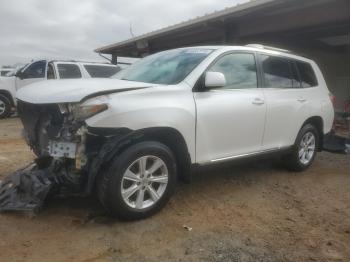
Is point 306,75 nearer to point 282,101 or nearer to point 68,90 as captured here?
point 282,101

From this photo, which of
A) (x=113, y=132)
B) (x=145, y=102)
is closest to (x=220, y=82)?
(x=145, y=102)

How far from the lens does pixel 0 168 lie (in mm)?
5488

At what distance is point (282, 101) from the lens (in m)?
5.19

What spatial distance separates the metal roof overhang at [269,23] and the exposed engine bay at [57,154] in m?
5.92

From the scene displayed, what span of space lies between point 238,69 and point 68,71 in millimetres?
8068

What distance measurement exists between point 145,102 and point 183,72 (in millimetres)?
789

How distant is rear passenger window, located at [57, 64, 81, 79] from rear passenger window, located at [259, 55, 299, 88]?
24.7ft

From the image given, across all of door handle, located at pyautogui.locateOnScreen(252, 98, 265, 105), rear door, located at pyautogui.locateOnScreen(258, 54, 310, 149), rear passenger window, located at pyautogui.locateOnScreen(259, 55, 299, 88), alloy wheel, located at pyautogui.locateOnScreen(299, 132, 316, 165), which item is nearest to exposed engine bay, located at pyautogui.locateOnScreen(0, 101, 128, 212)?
door handle, located at pyautogui.locateOnScreen(252, 98, 265, 105)

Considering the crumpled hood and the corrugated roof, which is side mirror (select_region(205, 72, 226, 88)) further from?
the corrugated roof

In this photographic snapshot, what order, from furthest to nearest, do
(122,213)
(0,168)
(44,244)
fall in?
(0,168) → (122,213) → (44,244)

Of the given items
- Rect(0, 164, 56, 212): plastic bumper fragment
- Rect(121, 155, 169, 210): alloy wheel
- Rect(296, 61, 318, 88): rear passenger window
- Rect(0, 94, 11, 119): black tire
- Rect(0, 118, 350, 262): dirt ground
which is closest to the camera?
Rect(0, 118, 350, 262): dirt ground

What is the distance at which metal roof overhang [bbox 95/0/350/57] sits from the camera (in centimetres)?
816

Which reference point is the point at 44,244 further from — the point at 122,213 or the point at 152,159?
the point at 152,159

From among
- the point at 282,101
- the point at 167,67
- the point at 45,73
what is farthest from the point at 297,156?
the point at 45,73
